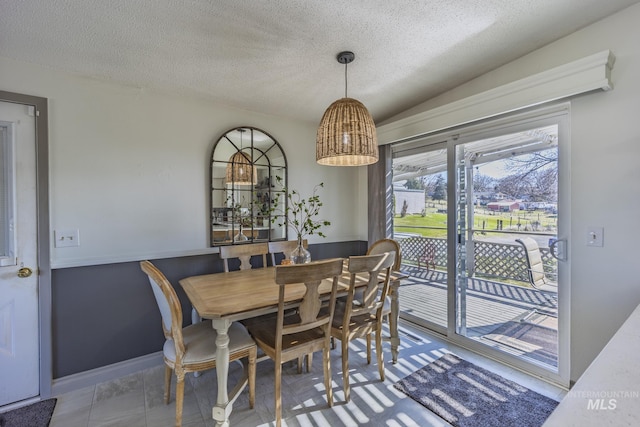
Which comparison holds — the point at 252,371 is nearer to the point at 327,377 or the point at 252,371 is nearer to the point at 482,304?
the point at 327,377

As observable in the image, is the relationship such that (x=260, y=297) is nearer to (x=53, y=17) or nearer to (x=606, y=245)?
(x=53, y=17)

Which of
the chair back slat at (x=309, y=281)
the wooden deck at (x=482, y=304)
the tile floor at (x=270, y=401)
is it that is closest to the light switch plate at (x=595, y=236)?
the wooden deck at (x=482, y=304)

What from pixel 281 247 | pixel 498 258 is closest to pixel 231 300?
pixel 281 247

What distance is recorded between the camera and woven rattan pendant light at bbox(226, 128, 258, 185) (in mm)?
2818

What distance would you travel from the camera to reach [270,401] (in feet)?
6.40

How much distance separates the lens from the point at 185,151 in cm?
261

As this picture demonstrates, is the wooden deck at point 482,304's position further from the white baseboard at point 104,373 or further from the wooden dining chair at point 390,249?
the white baseboard at point 104,373

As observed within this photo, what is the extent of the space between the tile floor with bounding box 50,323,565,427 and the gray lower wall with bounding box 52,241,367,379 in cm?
21

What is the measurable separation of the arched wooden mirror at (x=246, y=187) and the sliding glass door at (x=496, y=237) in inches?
60.5

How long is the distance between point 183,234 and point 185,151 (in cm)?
77

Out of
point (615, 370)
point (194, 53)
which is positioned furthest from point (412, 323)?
point (194, 53)

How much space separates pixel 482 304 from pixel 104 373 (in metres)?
3.26

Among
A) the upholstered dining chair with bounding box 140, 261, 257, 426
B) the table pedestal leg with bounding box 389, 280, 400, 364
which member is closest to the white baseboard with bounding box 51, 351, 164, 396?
the upholstered dining chair with bounding box 140, 261, 257, 426

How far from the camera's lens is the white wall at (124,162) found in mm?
2080
